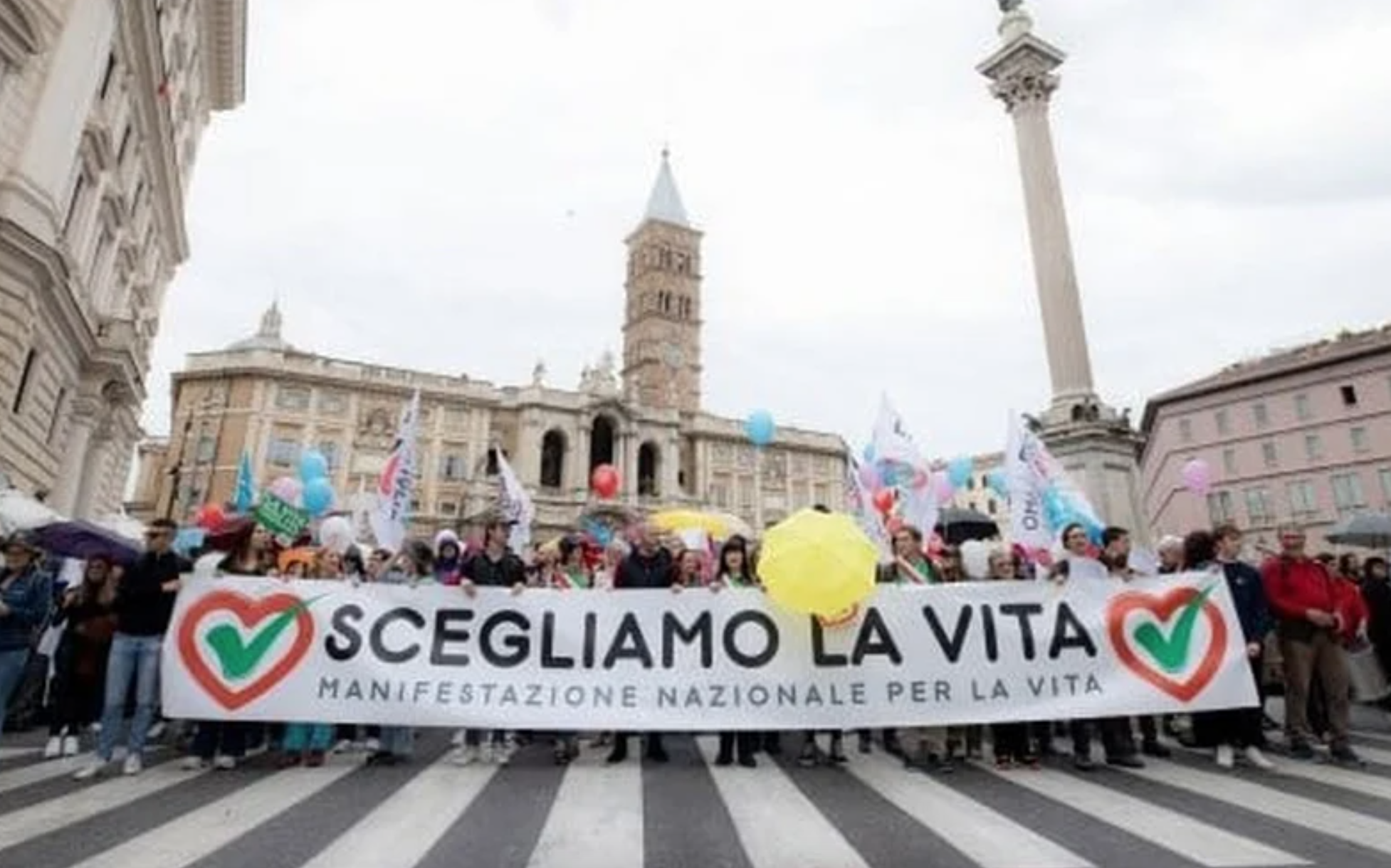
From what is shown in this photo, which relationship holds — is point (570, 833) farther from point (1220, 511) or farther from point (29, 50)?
point (1220, 511)

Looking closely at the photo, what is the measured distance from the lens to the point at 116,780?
19.6 ft

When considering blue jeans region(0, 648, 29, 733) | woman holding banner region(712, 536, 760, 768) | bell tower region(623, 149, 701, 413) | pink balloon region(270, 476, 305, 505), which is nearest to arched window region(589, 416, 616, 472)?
bell tower region(623, 149, 701, 413)

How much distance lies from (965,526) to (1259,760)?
12.5 metres

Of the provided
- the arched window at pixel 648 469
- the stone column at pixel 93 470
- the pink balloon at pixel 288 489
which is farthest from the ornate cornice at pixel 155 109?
the arched window at pixel 648 469

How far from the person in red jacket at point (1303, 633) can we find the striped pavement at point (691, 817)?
55 cm

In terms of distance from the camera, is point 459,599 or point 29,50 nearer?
point 459,599

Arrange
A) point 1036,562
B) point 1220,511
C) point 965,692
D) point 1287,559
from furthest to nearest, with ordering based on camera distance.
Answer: point 1220,511, point 1036,562, point 1287,559, point 965,692

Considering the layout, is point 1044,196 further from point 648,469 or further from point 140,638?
point 648,469

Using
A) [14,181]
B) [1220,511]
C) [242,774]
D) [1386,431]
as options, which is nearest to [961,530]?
[242,774]

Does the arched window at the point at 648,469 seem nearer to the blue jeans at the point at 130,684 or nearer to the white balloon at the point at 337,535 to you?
the white balloon at the point at 337,535

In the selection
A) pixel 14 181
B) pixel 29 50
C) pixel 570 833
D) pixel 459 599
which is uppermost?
pixel 29 50

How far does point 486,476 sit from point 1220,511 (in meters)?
50.6

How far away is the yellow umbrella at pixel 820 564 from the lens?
6.25m

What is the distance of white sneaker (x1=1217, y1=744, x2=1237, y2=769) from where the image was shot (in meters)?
6.54
